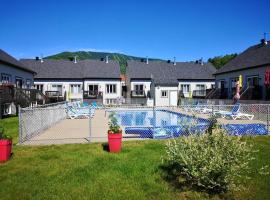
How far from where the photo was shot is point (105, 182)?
622cm

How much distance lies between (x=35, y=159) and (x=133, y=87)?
40.0m

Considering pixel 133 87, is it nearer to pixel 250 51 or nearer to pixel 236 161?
pixel 250 51

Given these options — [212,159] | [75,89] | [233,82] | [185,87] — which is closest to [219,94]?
[233,82]

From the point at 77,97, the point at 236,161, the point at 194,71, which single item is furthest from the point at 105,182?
the point at 194,71

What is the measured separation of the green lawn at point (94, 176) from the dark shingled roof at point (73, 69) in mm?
38031

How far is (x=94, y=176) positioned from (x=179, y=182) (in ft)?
6.76

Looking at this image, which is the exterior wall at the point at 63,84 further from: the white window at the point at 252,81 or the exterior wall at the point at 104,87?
the white window at the point at 252,81

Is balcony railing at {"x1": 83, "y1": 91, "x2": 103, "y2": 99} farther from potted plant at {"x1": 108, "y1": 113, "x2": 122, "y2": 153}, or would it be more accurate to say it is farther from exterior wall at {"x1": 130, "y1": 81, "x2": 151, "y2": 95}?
potted plant at {"x1": 108, "y1": 113, "x2": 122, "y2": 153}

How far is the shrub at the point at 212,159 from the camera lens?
17.1ft

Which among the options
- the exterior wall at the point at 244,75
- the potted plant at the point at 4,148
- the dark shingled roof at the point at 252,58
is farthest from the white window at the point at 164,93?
the potted plant at the point at 4,148

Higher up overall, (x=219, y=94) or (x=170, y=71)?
(x=170, y=71)

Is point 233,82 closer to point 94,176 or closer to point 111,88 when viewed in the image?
point 111,88

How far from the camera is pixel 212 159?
16.9 feet

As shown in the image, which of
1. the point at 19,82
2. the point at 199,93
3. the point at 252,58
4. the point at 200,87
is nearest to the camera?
the point at 252,58
